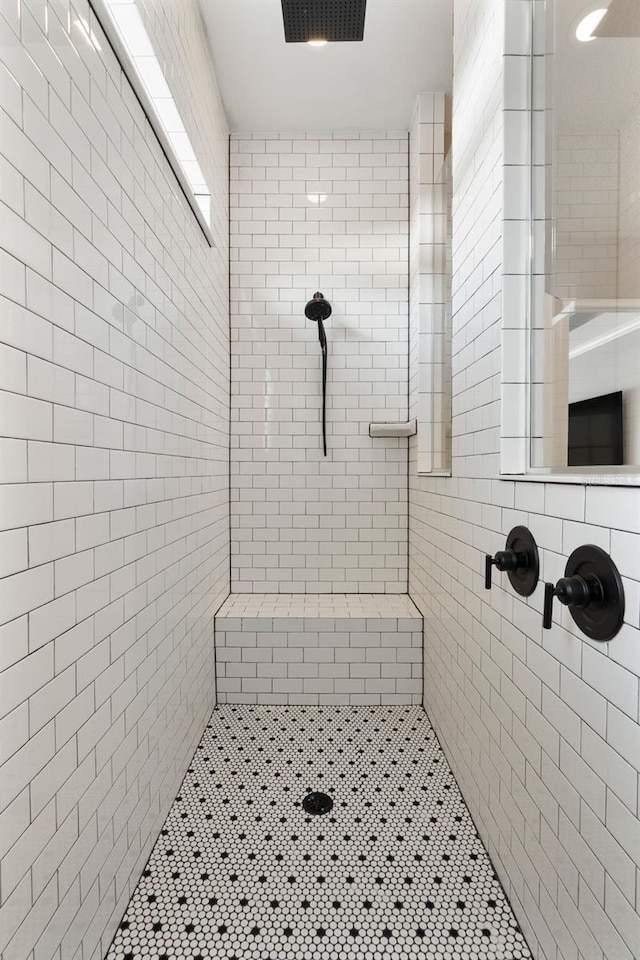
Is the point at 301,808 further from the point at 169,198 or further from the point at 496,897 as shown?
the point at 169,198

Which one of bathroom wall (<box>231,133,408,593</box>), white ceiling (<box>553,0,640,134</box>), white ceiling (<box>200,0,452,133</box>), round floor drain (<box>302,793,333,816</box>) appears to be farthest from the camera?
bathroom wall (<box>231,133,408,593</box>)

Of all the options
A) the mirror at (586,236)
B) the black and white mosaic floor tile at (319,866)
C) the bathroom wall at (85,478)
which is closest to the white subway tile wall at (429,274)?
the mirror at (586,236)

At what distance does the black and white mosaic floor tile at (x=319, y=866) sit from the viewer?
1139 millimetres

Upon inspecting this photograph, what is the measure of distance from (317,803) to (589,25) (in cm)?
216

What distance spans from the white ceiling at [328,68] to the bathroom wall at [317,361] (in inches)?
5.5

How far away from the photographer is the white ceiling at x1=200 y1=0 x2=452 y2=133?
1916mm

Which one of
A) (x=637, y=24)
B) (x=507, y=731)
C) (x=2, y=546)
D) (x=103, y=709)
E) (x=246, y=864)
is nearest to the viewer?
(x=2, y=546)

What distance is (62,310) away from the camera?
2.95 ft

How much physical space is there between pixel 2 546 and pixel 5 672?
19 cm

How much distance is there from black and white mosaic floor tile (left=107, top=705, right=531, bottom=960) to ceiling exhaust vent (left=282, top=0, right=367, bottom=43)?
2.75 meters

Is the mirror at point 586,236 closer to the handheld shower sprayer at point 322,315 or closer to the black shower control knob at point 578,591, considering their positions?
the black shower control knob at point 578,591

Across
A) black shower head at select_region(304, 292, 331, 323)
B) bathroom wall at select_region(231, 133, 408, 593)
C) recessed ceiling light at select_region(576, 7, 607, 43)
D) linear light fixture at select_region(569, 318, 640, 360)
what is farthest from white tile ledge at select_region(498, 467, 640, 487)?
black shower head at select_region(304, 292, 331, 323)

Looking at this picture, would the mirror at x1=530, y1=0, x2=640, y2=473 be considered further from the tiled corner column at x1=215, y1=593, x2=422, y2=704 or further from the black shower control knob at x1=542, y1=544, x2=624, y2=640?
the tiled corner column at x1=215, y1=593, x2=422, y2=704

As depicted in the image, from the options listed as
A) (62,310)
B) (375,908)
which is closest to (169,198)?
(62,310)
